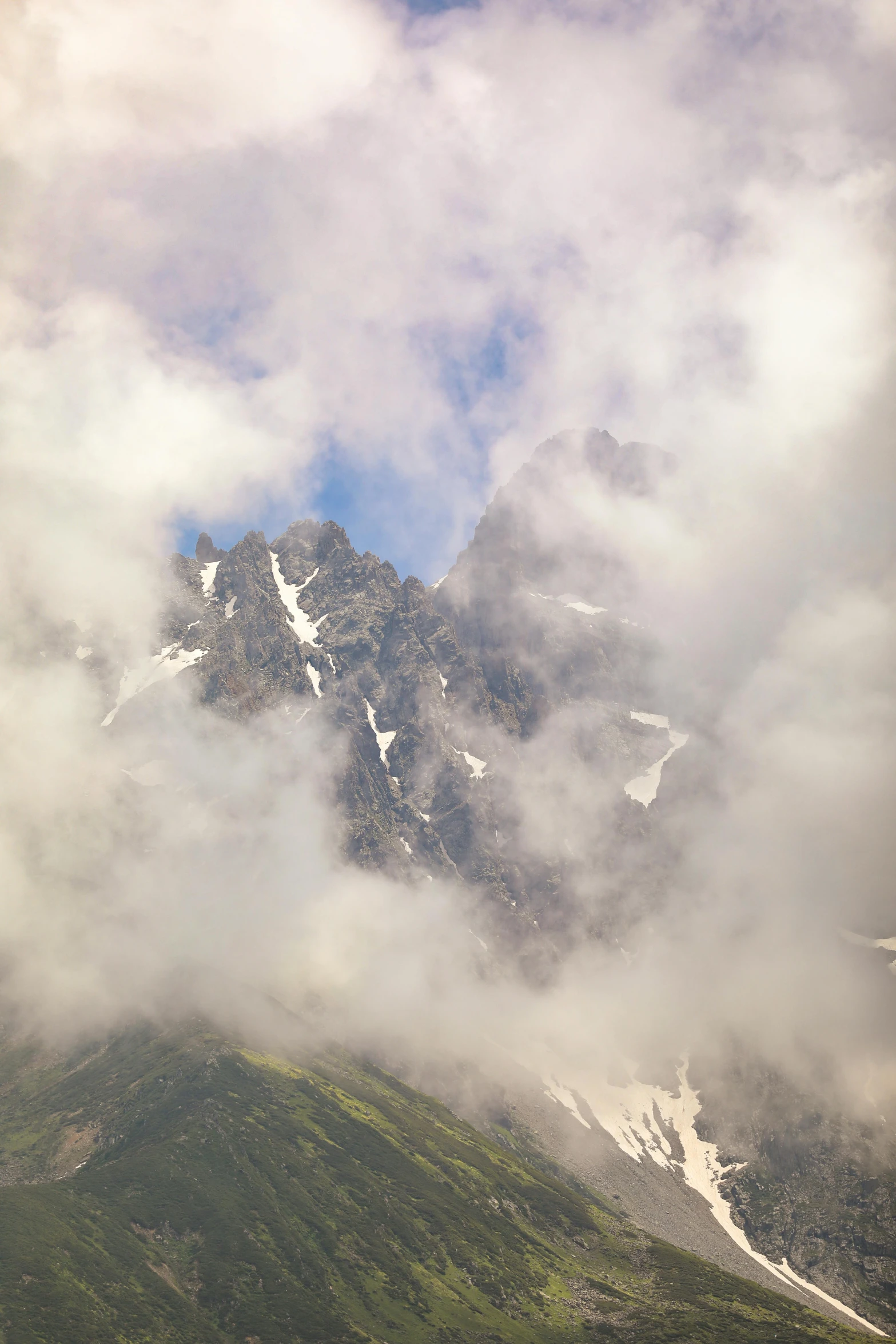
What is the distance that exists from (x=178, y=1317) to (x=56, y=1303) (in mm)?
28747

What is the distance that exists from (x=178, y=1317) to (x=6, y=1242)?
45572 mm

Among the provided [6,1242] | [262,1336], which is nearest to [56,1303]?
[6,1242]

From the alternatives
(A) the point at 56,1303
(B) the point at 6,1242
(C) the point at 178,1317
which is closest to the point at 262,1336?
(C) the point at 178,1317

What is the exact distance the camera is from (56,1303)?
607 ft

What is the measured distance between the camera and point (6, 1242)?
199m

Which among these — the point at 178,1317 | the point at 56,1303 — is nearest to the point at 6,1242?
the point at 56,1303

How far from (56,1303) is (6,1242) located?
77.8ft

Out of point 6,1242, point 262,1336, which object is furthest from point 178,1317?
point 6,1242

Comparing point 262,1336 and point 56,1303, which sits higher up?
point 262,1336

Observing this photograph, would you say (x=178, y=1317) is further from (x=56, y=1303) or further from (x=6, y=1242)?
(x=6, y=1242)

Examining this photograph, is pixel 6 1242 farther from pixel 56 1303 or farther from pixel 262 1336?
pixel 262 1336

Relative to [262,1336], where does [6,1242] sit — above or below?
below

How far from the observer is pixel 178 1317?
19588 cm

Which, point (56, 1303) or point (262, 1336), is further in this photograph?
point (262, 1336)
